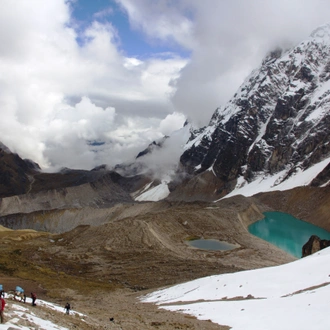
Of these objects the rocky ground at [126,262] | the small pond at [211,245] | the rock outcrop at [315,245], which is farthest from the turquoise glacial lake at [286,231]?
the rock outcrop at [315,245]

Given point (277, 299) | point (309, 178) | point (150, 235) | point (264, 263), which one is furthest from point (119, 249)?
point (309, 178)

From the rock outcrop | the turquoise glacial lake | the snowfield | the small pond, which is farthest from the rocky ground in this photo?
the turquoise glacial lake

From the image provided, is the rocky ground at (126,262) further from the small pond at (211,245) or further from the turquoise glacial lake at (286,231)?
the turquoise glacial lake at (286,231)

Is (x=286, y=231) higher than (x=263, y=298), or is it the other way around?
(x=286, y=231)

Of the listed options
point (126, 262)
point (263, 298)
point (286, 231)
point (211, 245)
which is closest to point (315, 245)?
point (211, 245)

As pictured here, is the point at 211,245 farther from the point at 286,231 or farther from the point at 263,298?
the point at 263,298
